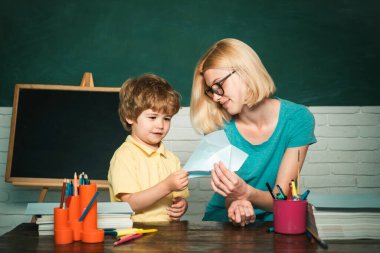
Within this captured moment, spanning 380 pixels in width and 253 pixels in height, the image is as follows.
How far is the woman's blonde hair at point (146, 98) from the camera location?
72.2 inches

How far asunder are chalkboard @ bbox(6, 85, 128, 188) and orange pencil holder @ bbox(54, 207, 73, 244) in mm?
1622

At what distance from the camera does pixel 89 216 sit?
1.22 m

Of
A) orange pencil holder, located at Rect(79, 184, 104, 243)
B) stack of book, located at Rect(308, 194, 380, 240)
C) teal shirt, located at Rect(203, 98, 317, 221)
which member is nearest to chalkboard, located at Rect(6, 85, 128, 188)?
teal shirt, located at Rect(203, 98, 317, 221)

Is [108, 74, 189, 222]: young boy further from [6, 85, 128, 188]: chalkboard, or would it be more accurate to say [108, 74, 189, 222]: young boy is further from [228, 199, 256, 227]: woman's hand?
[6, 85, 128, 188]: chalkboard

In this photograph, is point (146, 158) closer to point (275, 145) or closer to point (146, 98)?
point (146, 98)

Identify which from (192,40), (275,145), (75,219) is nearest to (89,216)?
(75,219)

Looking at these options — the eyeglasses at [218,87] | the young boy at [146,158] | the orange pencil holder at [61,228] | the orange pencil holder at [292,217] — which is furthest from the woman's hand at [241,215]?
the eyeglasses at [218,87]

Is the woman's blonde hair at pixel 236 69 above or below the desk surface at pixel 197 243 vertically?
above

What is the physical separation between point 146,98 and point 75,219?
0.72 m

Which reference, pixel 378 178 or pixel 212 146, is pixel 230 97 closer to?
pixel 212 146

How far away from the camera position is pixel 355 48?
315 cm

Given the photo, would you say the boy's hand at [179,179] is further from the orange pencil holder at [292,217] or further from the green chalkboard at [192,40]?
the green chalkboard at [192,40]

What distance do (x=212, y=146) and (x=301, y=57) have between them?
1894 mm

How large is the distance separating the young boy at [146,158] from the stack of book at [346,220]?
0.54 m
